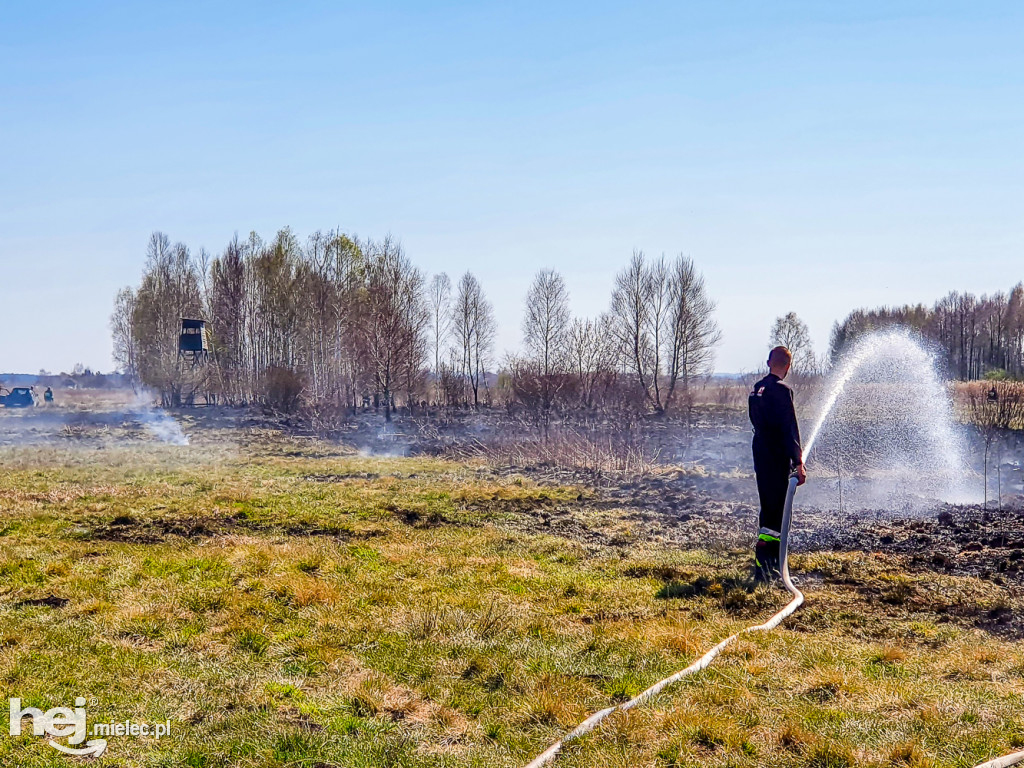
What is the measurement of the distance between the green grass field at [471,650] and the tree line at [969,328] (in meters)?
58.9

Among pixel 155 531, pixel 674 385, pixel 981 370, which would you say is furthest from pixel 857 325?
pixel 155 531

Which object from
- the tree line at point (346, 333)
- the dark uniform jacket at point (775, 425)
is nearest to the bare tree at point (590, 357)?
the tree line at point (346, 333)

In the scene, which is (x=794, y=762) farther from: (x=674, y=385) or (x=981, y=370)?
(x=981, y=370)

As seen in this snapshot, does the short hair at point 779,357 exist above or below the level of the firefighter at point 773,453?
above

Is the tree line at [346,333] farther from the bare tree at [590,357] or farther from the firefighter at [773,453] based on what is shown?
the firefighter at [773,453]

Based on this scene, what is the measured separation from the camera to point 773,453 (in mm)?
8164

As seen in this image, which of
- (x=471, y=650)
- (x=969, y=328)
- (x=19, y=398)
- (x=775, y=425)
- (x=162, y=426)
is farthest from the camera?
(x=969, y=328)

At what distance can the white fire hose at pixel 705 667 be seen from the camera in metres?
3.77

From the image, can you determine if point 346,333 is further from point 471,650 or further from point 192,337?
point 471,650

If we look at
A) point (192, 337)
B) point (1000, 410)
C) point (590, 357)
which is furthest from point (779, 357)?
point (192, 337)

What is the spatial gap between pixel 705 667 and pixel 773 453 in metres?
3.46

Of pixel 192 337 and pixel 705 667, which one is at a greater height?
pixel 192 337

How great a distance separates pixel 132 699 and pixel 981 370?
73.8 m

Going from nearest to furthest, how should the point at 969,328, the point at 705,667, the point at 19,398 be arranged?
the point at 705,667 < the point at 19,398 < the point at 969,328
